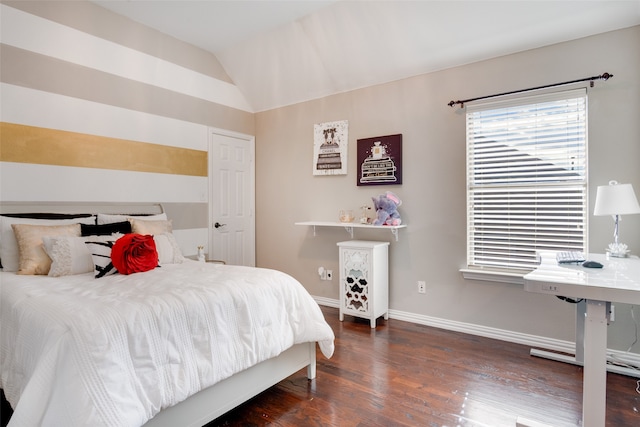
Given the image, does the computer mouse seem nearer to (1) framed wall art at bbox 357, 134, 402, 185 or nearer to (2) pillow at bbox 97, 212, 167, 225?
(1) framed wall art at bbox 357, 134, 402, 185

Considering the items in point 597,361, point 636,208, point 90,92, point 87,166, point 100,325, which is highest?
point 90,92

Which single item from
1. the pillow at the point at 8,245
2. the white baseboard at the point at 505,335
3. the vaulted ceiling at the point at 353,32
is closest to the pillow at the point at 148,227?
the pillow at the point at 8,245

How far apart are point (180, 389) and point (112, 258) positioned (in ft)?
4.06

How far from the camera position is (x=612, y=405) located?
203 cm

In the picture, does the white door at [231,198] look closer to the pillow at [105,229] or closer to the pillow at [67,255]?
the pillow at [105,229]

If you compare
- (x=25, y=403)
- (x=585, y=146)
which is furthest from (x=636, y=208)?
(x=25, y=403)

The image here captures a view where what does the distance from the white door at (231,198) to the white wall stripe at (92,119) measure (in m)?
0.32

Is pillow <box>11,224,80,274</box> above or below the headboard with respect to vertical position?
below

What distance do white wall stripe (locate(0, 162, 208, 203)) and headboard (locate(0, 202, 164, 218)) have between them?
0.04m

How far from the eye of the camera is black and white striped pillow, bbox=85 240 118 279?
237 centimetres

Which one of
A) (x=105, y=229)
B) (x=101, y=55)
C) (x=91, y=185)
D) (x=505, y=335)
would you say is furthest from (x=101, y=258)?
(x=505, y=335)

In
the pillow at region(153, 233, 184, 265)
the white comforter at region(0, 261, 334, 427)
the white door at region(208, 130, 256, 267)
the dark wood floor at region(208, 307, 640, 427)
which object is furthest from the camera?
the white door at region(208, 130, 256, 267)

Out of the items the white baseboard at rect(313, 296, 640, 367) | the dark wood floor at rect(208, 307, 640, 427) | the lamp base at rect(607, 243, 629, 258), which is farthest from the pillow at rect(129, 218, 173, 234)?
the lamp base at rect(607, 243, 629, 258)

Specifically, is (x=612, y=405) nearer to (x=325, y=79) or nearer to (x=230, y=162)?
(x=325, y=79)
